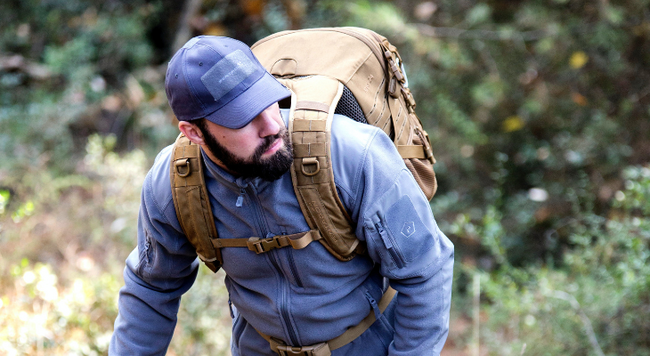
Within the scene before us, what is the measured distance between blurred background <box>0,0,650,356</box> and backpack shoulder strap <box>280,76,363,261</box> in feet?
6.45

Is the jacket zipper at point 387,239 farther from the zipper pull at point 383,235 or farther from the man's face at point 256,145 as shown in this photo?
the man's face at point 256,145

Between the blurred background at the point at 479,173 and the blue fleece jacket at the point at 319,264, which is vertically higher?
the blue fleece jacket at the point at 319,264

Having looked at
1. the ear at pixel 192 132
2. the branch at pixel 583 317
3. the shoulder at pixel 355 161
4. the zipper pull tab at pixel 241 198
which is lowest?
the branch at pixel 583 317

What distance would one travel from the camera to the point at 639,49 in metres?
4.73

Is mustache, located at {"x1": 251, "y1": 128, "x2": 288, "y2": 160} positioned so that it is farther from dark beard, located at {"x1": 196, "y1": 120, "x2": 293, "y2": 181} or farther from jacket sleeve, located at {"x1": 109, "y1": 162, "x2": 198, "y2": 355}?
jacket sleeve, located at {"x1": 109, "y1": 162, "x2": 198, "y2": 355}

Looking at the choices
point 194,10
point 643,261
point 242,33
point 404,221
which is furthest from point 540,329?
point 194,10

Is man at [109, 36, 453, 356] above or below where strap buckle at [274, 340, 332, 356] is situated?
above

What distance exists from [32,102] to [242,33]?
2.68 meters

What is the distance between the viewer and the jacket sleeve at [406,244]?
1563 mm

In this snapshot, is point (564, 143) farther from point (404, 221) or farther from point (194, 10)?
point (194, 10)

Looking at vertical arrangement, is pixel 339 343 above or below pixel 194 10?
above

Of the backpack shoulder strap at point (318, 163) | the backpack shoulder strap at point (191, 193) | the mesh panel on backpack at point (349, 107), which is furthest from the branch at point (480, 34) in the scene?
the backpack shoulder strap at point (191, 193)

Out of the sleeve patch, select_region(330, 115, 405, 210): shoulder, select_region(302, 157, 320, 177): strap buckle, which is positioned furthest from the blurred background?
select_region(302, 157, 320, 177): strap buckle

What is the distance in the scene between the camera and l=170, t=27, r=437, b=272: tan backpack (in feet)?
5.12
